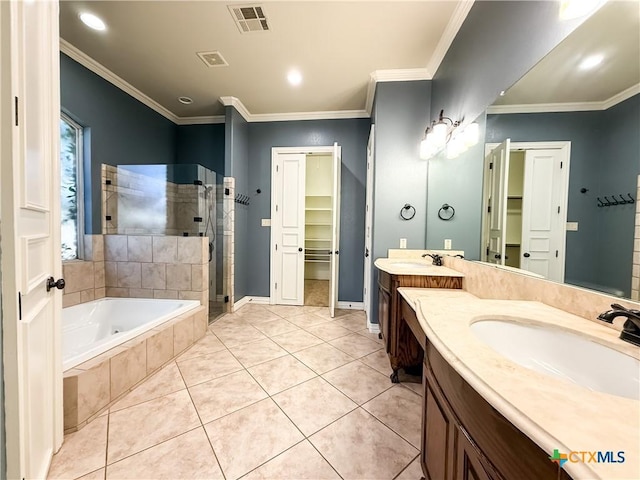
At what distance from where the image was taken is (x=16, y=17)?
2.65 ft

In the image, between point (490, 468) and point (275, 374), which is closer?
point (490, 468)

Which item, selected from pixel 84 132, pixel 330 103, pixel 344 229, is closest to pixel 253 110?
pixel 330 103

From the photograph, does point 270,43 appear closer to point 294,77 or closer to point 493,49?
point 294,77

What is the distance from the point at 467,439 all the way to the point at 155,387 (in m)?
1.94

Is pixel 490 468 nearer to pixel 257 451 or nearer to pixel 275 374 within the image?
pixel 257 451

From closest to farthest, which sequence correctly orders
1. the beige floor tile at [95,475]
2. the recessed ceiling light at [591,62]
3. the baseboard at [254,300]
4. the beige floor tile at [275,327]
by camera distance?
the recessed ceiling light at [591,62] → the beige floor tile at [95,475] → the beige floor tile at [275,327] → the baseboard at [254,300]

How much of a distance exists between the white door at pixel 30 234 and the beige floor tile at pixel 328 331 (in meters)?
1.87

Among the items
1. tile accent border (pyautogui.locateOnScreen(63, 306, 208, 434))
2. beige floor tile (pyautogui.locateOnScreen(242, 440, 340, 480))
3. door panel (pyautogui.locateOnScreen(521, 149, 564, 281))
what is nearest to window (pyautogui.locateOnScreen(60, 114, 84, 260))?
tile accent border (pyautogui.locateOnScreen(63, 306, 208, 434))

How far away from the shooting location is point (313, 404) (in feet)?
5.05

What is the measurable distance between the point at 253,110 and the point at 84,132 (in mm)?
1836

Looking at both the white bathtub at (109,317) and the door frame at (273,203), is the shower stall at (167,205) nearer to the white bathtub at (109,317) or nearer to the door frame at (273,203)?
the white bathtub at (109,317)

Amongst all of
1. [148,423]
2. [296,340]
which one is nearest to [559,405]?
[148,423]

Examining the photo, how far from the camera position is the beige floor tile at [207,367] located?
1802 mm

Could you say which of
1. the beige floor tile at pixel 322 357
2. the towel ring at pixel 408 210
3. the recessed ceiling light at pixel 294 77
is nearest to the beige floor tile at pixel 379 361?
the beige floor tile at pixel 322 357
